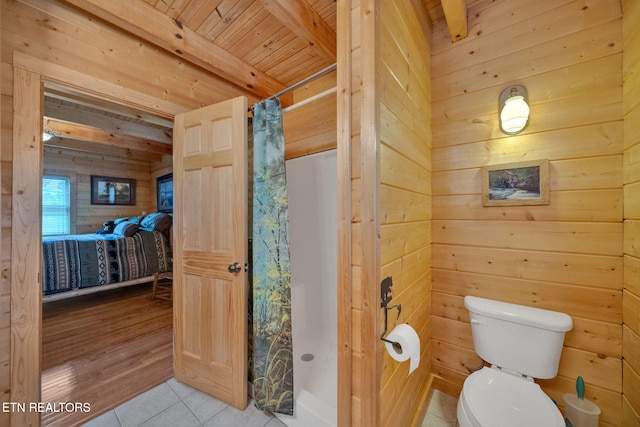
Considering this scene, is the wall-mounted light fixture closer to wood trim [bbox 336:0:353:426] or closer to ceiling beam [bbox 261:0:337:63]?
wood trim [bbox 336:0:353:426]

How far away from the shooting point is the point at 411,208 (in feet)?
4.52

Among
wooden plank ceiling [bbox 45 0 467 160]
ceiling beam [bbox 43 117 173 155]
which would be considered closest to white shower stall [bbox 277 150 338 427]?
wooden plank ceiling [bbox 45 0 467 160]

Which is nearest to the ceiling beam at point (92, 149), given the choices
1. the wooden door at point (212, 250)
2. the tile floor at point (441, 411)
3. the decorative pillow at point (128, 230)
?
the decorative pillow at point (128, 230)

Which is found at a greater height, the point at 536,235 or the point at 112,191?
the point at 112,191

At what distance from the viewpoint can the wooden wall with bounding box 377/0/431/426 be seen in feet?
3.46

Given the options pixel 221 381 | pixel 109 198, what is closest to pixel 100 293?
pixel 109 198

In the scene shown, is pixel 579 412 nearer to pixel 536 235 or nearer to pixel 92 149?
pixel 536 235

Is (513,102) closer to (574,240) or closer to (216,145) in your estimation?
(574,240)

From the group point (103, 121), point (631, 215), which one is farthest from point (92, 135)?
point (631, 215)

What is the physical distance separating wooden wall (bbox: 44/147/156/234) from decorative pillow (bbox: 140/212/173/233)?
198 cm

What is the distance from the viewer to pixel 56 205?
15.5 feet

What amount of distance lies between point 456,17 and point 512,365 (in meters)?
2.08

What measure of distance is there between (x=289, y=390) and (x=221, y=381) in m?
0.50

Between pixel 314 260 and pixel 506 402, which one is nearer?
pixel 506 402
